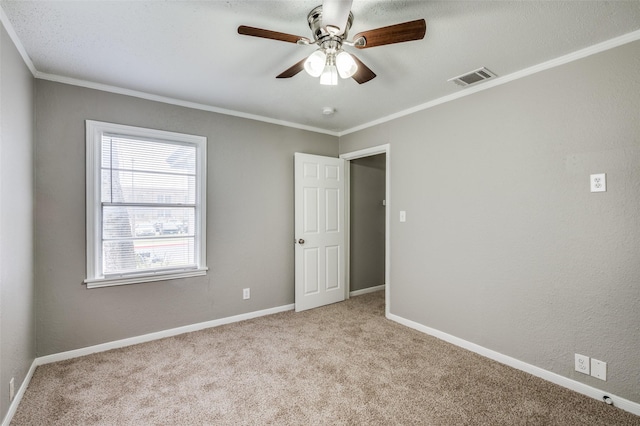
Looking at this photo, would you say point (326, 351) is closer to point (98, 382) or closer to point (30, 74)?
point (98, 382)

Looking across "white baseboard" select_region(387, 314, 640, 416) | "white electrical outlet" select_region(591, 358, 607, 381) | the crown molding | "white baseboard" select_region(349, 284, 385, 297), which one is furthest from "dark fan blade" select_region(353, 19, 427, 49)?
"white baseboard" select_region(349, 284, 385, 297)

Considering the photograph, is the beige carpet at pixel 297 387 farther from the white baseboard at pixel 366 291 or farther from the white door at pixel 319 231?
the white baseboard at pixel 366 291

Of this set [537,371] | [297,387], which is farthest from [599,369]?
[297,387]

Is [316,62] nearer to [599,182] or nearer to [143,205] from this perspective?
[599,182]

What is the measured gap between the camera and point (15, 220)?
2033 mm

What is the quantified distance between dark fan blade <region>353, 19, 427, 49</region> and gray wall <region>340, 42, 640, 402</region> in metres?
1.46

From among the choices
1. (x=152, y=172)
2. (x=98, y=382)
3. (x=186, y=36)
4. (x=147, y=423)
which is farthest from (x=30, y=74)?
(x=147, y=423)

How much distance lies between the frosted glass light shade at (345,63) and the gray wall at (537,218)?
1649mm

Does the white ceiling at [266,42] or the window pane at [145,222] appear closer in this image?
the white ceiling at [266,42]

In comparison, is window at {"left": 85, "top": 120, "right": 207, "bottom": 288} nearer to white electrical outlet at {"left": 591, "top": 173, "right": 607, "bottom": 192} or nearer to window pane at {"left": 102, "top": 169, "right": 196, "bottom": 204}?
window pane at {"left": 102, "top": 169, "right": 196, "bottom": 204}

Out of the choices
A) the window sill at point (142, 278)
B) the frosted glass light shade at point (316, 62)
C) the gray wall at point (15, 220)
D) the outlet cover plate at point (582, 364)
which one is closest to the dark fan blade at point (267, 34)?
the frosted glass light shade at point (316, 62)

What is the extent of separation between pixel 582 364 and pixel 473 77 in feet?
7.63

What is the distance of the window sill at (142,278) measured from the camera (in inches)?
108

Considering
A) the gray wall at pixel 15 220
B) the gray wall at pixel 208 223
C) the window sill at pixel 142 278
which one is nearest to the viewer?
the gray wall at pixel 15 220
